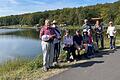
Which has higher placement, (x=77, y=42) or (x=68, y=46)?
(x=77, y=42)

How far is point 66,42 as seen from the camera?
13297mm

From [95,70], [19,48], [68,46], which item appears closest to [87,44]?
[68,46]

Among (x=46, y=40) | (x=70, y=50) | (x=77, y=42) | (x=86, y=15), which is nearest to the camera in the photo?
(x=46, y=40)

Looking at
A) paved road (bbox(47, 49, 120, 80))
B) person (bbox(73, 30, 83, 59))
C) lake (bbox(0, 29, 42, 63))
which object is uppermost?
person (bbox(73, 30, 83, 59))

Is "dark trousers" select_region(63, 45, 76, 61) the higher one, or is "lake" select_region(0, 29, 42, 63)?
"dark trousers" select_region(63, 45, 76, 61)

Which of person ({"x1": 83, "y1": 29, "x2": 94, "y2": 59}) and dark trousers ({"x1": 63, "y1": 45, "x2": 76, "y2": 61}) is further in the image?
person ({"x1": 83, "y1": 29, "x2": 94, "y2": 59})

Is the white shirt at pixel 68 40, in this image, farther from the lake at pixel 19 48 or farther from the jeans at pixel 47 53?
the lake at pixel 19 48

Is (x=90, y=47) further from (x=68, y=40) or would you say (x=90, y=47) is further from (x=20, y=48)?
(x=20, y=48)

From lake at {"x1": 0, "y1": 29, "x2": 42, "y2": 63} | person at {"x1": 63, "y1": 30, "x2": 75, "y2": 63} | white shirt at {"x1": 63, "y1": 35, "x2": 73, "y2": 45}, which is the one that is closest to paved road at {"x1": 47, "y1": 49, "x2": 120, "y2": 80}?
person at {"x1": 63, "y1": 30, "x2": 75, "y2": 63}

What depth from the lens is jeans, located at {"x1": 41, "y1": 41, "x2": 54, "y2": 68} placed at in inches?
428

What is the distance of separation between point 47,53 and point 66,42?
245cm

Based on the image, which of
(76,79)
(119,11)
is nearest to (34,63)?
(76,79)

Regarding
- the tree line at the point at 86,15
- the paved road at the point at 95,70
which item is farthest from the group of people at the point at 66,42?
the tree line at the point at 86,15

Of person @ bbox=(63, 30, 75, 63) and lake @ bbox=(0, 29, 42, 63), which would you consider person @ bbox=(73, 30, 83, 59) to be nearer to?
person @ bbox=(63, 30, 75, 63)
